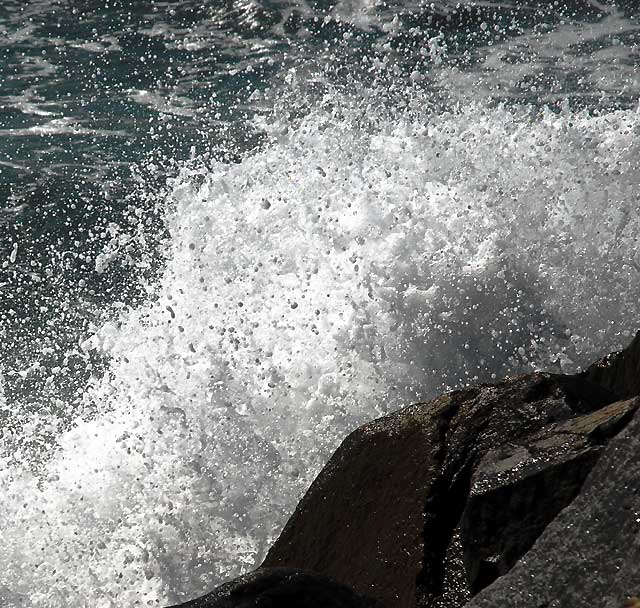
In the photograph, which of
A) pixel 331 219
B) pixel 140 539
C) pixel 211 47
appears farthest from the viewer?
pixel 211 47

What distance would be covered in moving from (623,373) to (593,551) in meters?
1.89

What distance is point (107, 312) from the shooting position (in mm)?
7309

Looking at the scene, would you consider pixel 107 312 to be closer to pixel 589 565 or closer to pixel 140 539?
pixel 140 539

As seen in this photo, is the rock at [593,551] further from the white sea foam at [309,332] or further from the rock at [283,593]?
the white sea foam at [309,332]

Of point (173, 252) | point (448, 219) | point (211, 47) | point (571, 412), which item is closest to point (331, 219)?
point (448, 219)

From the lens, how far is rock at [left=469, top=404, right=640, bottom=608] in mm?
1955

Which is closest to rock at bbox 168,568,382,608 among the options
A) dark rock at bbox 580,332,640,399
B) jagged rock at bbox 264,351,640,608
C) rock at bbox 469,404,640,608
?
jagged rock at bbox 264,351,640,608

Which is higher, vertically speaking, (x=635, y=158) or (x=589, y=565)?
(x=589, y=565)

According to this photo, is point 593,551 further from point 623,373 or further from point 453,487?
point 623,373

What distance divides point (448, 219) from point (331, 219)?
2.83ft

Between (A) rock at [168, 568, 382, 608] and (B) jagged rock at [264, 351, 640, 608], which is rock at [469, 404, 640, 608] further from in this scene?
(A) rock at [168, 568, 382, 608]

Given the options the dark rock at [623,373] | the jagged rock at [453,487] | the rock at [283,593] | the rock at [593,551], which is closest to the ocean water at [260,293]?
the dark rock at [623,373]

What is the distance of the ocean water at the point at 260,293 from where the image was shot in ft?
17.4

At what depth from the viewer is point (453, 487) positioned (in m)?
3.27
